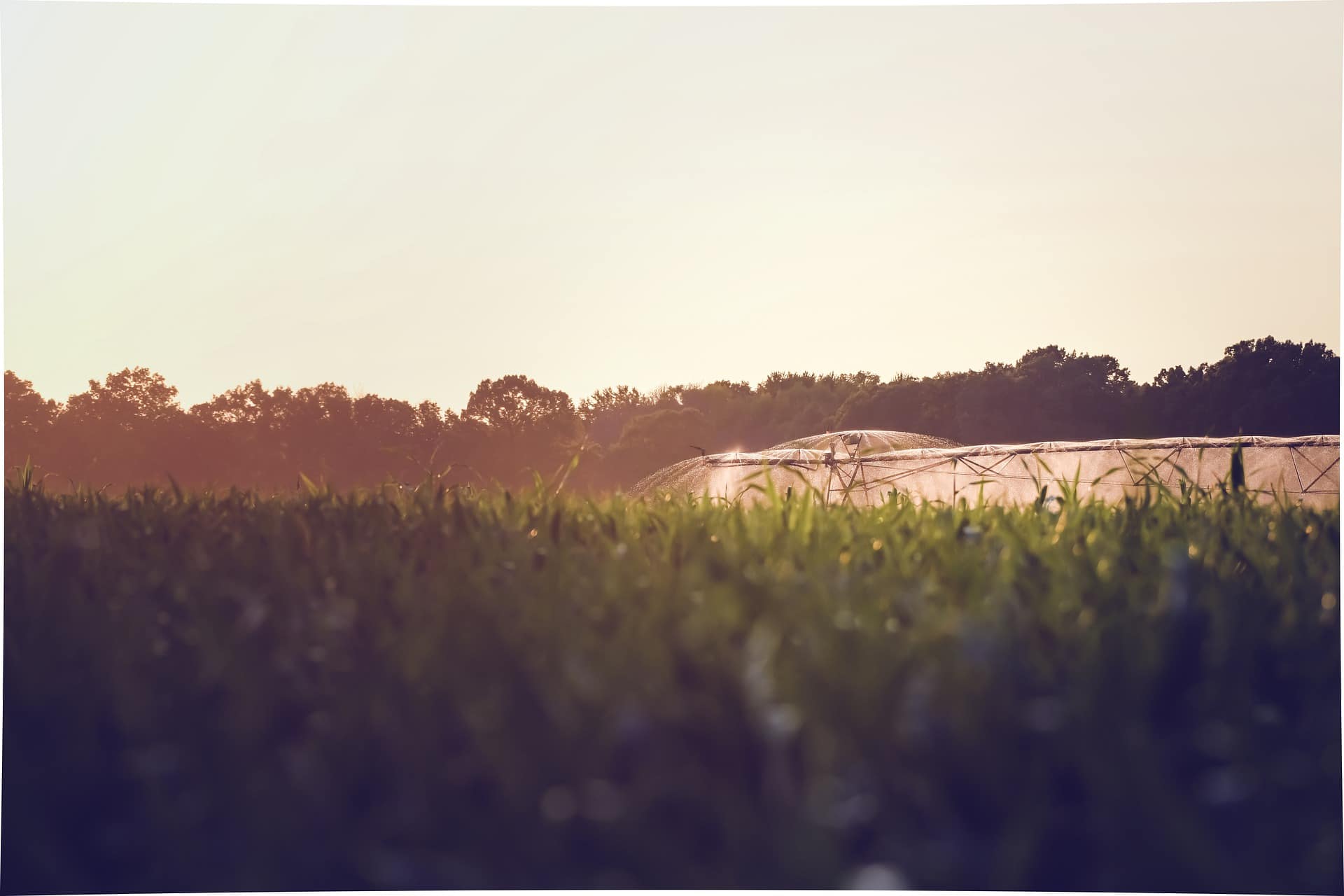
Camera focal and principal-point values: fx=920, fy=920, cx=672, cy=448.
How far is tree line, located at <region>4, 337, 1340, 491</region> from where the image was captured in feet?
11.1

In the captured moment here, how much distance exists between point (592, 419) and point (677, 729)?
20.3 meters

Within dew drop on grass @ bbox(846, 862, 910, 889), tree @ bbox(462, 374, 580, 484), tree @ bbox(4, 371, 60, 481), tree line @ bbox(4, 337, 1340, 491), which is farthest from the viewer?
tree @ bbox(462, 374, 580, 484)

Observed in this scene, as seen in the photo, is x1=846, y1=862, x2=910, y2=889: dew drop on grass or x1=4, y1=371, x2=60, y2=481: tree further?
x1=4, y1=371, x2=60, y2=481: tree

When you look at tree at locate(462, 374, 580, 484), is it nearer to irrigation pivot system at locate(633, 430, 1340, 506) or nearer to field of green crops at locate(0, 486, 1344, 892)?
irrigation pivot system at locate(633, 430, 1340, 506)

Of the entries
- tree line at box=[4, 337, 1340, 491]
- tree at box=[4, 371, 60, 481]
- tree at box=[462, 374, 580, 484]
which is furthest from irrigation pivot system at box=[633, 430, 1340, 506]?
tree at box=[4, 371, 60, 481]

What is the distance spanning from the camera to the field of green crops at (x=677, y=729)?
119 cm

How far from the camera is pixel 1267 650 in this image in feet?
5.29

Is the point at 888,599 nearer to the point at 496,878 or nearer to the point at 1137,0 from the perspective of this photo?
the point at 496,878

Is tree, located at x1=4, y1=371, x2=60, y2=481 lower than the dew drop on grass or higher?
higher

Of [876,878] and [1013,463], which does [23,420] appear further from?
[1013,463]

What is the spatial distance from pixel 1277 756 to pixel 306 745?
4.74 ft

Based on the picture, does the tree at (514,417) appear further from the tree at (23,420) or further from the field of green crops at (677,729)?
the field of green crops at (677,729)

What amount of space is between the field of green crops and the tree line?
1218 millimetres

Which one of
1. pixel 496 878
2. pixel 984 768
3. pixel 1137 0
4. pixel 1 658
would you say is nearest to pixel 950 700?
pixel 984 768
